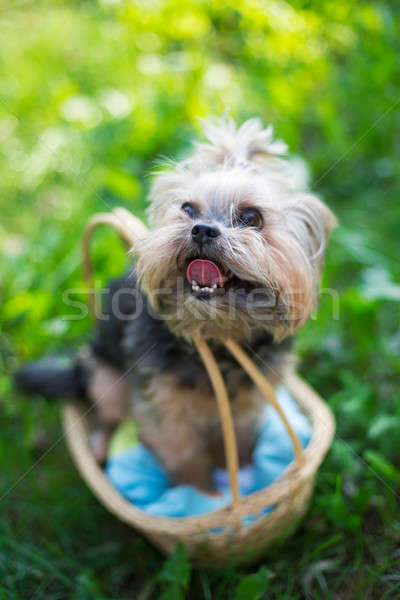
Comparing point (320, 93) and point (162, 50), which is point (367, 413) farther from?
point (162, 50)

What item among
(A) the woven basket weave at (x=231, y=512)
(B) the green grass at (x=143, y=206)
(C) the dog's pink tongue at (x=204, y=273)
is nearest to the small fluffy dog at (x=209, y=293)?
(C) the dog's pink tongue at (x=204, y=273)

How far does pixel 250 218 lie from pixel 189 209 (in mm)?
245

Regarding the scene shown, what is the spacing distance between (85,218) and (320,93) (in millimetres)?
2594

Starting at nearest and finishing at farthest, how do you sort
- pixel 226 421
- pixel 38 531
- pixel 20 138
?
1. pixel 226 421
2. pixel 38 531
3. pixel 20 138

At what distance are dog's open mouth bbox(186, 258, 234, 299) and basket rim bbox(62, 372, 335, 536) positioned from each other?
0.85m

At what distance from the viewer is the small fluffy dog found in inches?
70.1

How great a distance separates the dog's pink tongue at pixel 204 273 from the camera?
174cm

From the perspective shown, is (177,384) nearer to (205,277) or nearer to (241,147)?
(205,277)

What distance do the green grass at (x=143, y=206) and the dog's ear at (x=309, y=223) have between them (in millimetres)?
814

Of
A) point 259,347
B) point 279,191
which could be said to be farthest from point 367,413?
point 279,191

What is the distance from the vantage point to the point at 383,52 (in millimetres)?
4008

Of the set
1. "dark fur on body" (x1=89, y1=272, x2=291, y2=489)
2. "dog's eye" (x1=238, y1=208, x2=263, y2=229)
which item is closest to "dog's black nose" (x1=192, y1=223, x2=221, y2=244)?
"dog's eye" (x1=238, y1=208, x2=263, y2=229)

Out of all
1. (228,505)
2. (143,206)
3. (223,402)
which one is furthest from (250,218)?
(143,206)

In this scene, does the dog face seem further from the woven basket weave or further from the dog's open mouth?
the woven basket weave
